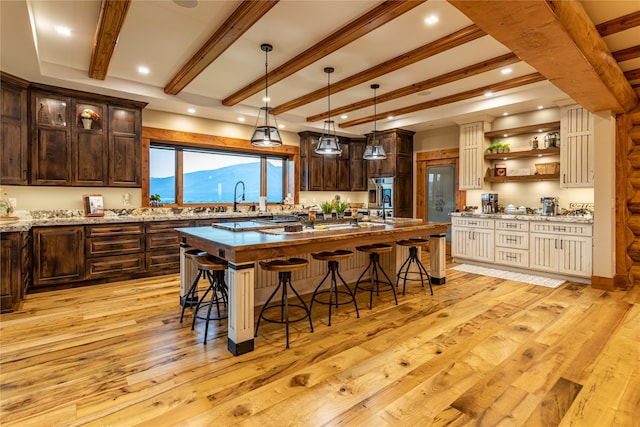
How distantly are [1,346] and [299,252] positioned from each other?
2544 mm

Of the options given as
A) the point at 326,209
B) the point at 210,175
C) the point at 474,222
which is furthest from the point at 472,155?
the point at 210,175

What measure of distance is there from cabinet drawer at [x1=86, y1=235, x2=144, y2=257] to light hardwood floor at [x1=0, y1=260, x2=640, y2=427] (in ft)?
3.04

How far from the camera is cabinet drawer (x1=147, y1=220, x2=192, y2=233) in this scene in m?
4.96

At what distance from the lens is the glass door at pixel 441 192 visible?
22.3ft

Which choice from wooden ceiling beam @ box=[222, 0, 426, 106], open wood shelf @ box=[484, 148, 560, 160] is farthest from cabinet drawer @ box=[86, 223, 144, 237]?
open wood shelf @ box=[484, 148, 560, 160]

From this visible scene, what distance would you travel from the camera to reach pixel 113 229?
466cm

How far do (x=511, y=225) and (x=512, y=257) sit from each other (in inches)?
20.4

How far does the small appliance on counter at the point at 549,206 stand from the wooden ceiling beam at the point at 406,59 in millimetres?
3182

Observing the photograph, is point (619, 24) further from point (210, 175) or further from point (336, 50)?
point (210, 175)

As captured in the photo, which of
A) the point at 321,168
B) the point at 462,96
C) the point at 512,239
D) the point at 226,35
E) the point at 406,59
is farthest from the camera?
the point at 321,168

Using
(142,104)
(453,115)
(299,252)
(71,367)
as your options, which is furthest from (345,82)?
(71,367)

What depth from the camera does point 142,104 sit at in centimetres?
507

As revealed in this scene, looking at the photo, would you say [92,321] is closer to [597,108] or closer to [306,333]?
[306,333]

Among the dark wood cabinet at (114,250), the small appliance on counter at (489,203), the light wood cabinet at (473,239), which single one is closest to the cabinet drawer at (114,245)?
the dark wood cabinet at (114,250)
